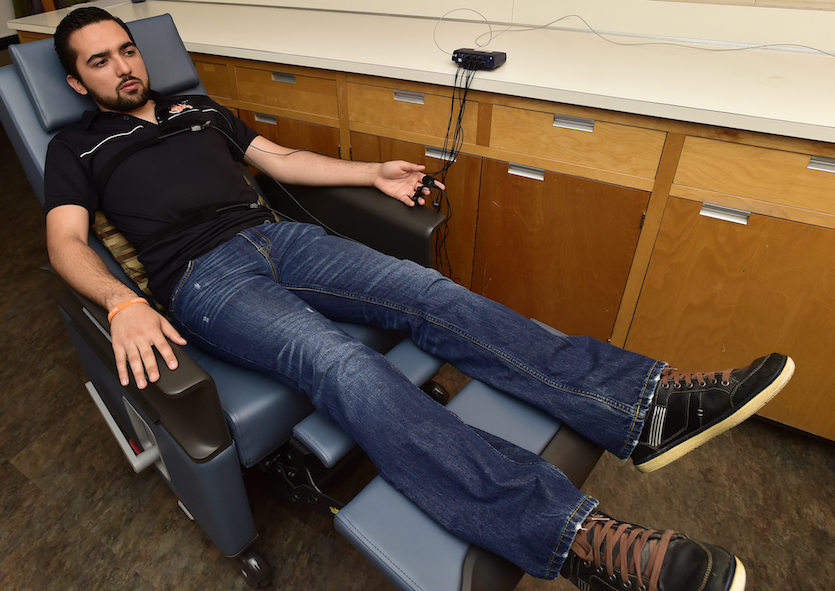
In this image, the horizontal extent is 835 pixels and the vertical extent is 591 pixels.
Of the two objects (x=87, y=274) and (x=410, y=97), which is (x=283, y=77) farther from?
(x=87, y=274)

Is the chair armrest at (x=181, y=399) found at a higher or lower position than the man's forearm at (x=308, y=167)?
lower

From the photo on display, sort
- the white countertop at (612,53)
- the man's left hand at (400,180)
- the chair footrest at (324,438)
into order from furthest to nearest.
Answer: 1. the man's left hand at (400,180)
2. the white countertop at (612,53)
3. the chair footrest at (324,438)

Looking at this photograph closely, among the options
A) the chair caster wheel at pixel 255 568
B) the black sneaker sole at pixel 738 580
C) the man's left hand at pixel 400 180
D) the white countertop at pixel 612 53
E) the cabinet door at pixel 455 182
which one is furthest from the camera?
the cabinet door at pixel 455 182

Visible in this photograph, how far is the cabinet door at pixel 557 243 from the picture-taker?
143 centimetres

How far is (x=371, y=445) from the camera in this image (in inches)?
35.8

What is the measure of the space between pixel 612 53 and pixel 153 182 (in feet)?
4.31

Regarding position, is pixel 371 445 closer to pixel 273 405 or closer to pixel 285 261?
pixel 273 405

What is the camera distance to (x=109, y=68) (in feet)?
4.32

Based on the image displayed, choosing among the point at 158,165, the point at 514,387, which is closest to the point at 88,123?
the point at 158,165

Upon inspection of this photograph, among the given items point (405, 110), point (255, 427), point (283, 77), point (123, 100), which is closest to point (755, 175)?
point (405, 110)

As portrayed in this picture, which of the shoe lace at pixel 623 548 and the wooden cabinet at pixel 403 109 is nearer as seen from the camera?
the shoe lace at pixel 623 548

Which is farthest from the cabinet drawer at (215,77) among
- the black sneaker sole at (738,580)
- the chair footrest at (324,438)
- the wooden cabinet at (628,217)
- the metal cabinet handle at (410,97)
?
the black sneaker sole at (738,580)

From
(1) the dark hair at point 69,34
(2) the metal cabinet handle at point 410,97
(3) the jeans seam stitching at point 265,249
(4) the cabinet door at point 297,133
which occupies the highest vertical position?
(1) the dark hair at point 69,34

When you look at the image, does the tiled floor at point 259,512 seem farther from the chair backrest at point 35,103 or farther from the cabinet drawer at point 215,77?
the cabinet drawer at point 215,77
